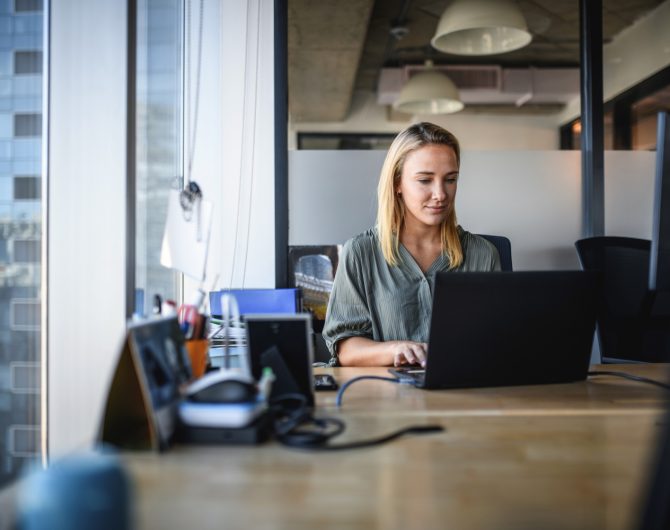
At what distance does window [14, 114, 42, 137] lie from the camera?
111 cm

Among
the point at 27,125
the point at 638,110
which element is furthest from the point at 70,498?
the point at 638,110

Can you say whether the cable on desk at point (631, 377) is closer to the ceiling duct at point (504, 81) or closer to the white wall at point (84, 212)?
the white wall at point (84, 212)

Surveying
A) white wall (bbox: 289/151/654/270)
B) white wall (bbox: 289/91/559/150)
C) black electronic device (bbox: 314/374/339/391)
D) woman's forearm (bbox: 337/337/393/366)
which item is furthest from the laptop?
white wall (bbox: 289/91/559/150)

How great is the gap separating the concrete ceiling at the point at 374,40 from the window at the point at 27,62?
2.49 metres

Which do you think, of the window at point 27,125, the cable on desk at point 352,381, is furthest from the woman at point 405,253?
the window at point 27,125

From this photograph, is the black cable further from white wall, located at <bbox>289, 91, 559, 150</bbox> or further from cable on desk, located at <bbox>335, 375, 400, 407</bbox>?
white wall, located at <bbox>289, 91, 559, 150</bbox>

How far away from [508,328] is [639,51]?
4.21 m

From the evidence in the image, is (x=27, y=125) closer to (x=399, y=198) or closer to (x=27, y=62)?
(x=27, y=62)

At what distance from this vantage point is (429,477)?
713 mm

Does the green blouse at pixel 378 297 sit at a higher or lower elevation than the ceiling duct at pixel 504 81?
lower

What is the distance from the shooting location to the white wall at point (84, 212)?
48.3 inches

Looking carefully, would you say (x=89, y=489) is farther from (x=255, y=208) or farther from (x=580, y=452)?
(x=255, y=208)

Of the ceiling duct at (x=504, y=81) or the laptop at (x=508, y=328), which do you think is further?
the ceiling duct at (x=504, y=81)

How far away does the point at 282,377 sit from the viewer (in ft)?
3.44
